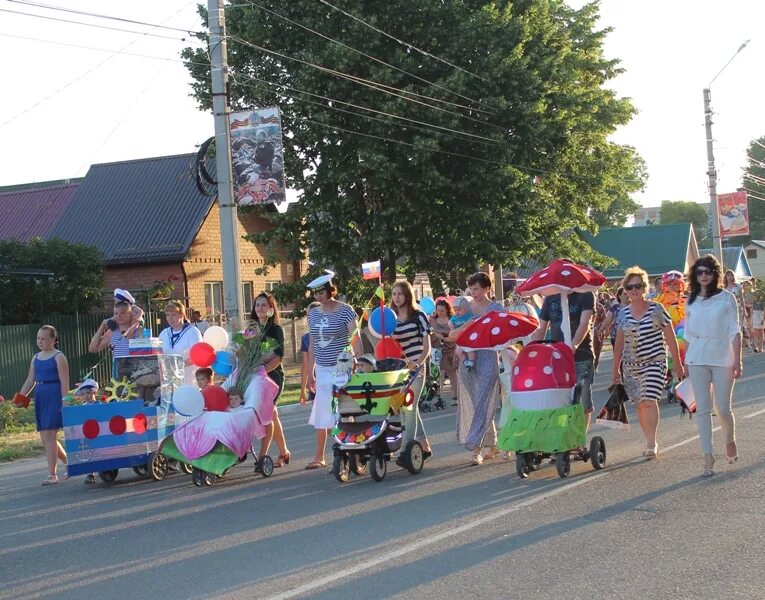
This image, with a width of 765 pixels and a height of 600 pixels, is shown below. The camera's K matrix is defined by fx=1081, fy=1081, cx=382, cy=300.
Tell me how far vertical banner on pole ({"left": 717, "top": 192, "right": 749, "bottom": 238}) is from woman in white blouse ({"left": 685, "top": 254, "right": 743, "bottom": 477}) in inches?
1316

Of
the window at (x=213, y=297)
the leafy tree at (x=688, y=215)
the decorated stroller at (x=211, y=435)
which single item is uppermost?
the leafy tree at (x=688, y=215)

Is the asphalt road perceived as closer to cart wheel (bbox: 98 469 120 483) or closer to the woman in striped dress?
cart wheel (bbox: 98 469 120 483)

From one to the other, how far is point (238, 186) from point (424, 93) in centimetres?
1020

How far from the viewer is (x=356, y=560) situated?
702 cm

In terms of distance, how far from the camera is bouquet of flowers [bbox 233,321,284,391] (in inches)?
446

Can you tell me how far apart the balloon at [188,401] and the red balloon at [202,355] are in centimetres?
92

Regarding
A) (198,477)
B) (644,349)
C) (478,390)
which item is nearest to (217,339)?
(198,477)

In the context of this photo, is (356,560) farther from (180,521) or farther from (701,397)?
(701,397)

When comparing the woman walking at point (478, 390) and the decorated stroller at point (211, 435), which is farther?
the woman walking at point (478, 390)

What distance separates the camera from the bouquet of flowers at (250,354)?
1133 cm

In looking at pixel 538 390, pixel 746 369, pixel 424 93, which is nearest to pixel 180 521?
pixel 538 390

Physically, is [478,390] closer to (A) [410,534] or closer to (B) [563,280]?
(B) [563,280]

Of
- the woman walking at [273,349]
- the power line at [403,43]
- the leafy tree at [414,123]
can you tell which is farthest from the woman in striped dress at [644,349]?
the power line at [403,43]

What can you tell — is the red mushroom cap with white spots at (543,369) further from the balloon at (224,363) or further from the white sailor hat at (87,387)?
the white sailor hat at (87,387)
